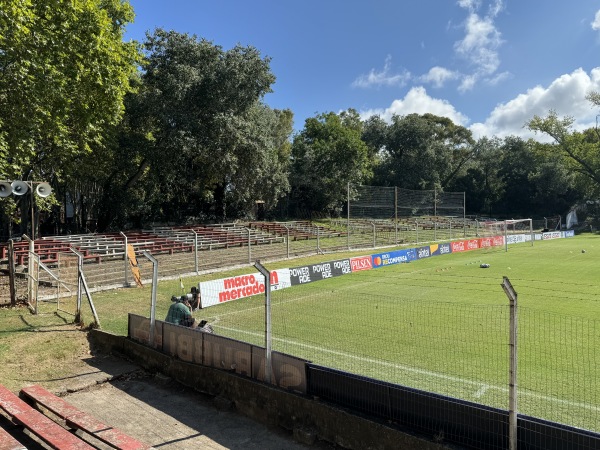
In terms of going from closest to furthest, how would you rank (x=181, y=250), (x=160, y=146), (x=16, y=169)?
(x=16, y=169) → (x=181, y=250) → (x=160, y=146)

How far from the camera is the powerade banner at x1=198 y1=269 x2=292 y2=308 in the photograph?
14178 millimetres

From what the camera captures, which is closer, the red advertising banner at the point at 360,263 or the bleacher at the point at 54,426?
the bleacher at the point at 54,426

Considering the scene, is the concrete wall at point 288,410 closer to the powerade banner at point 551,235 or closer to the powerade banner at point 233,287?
the powerade banner at point 233,287

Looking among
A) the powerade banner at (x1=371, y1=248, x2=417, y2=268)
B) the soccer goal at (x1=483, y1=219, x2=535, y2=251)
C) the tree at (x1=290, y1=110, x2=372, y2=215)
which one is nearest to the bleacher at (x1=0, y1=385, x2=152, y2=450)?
the powerade banner at (x1=371, y1=248, x2=417, y2=268)

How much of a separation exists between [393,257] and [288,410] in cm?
2132

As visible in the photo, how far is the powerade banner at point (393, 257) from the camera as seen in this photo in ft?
83.3

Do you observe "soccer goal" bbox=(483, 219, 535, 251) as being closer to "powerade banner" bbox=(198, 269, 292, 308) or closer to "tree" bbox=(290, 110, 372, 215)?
"tree" bbox=(290, 110, 372, 215)

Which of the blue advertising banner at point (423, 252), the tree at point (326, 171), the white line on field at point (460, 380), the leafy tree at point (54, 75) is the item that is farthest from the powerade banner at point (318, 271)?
the tree at point (326, 171)

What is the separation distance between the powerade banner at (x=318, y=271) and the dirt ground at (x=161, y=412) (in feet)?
33.4

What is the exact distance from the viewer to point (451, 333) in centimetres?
1126

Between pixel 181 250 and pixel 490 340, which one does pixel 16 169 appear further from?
pixel 490 340

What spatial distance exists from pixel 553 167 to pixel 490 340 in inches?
2811

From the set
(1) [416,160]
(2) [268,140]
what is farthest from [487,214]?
(2) [268,140]

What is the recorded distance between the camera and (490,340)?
1069cm
